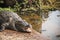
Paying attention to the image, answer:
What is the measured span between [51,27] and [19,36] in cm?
200

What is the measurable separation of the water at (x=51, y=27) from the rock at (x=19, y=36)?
0.42 meters

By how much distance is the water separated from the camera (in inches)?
286

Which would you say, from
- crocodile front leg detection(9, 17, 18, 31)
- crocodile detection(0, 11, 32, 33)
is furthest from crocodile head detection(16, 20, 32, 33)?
crocodile front leg detection(9, 17, 18, 31)

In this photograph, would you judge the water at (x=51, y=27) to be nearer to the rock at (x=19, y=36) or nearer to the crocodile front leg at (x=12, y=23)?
the rock at (x=19, y=36)

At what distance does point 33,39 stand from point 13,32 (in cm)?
75

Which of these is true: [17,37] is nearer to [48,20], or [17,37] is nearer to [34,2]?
[48,20]

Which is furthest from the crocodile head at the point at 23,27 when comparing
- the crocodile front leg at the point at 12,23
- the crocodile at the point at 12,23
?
the crocodile front leg at the point at 12,23

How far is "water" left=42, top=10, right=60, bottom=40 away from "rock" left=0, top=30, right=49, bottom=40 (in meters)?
0.42

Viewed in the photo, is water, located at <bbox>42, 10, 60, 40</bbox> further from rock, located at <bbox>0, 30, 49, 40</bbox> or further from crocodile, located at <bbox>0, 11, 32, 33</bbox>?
crocodile, located at <bbox>0, 11, 32, 33</bbox>

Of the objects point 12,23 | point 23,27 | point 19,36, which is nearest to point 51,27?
point 23,27

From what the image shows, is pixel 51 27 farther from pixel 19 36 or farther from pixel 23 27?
pixel 19 36

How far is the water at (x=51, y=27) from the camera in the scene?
7.28 meters

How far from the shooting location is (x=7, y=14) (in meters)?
7.29

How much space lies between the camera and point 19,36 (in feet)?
21.2
